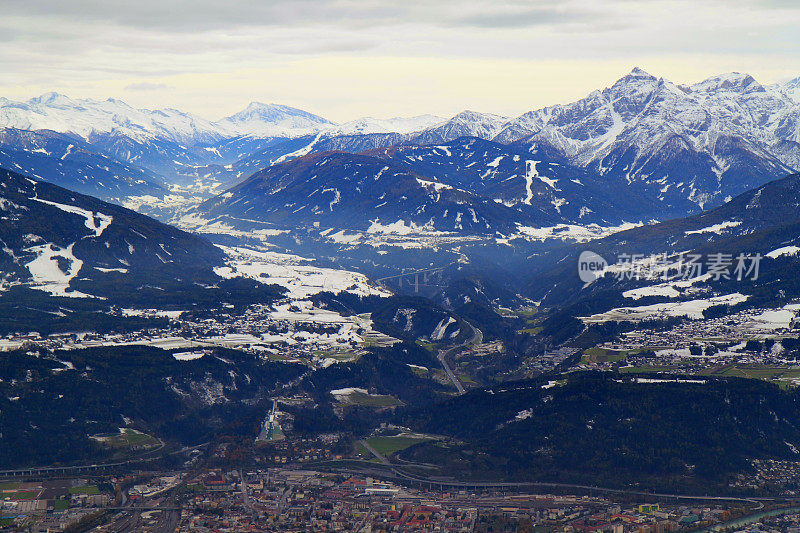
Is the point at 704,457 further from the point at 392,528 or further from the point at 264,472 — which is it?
the point at 264,472

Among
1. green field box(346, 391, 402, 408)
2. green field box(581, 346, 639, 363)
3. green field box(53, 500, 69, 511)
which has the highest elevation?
green field box(581, 346, 639, 363)

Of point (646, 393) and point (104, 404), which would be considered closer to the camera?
point (646, 393)

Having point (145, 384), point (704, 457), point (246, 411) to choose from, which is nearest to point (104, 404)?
point (145, 384)

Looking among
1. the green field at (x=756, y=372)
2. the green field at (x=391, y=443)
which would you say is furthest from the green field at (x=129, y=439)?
the green field at (x=756, y=372)

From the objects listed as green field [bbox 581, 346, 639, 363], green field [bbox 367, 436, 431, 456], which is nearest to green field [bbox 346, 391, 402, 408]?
green field [bbox 367, 436, 431, 456]

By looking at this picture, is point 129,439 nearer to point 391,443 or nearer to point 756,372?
point 391,443

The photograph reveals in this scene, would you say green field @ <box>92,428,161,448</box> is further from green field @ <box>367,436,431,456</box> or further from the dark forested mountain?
the dark forested mountain

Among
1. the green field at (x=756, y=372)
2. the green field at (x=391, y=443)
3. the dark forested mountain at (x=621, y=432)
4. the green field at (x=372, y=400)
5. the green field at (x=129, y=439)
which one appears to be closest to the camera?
the dark forested mountain at (x=621, y=432)

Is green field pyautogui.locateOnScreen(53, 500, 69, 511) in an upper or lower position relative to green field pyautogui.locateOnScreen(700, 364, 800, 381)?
lower

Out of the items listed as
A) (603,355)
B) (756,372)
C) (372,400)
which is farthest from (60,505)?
(756,372)

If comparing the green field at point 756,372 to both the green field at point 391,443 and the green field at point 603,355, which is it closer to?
the green field at point 603,355

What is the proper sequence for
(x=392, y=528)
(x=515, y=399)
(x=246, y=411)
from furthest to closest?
(x=246, y=411) → (x=515, y=399) → (x=392, y=528)
